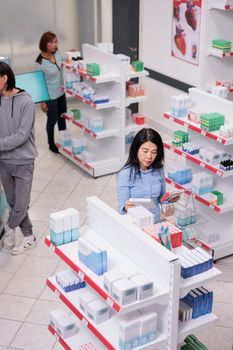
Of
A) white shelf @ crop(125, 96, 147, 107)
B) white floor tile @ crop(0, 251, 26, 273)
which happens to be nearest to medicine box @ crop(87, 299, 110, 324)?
white floor tile @ crop(0, 251, 26, 273)

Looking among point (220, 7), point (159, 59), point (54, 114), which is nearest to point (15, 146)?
point (54, 114)

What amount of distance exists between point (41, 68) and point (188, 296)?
5.54 m

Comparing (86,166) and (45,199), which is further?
(86,166)

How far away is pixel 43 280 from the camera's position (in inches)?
256

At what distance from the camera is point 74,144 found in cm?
915

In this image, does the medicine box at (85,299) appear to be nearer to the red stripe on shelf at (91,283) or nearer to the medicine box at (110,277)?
the red stripe on shelf at (91,283)

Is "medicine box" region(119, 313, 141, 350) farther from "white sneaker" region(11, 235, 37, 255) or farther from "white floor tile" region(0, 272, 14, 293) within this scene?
"white sneaker" region(11, 235, 37, 255)

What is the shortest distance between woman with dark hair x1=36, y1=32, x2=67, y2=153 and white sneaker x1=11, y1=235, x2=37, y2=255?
112 inches

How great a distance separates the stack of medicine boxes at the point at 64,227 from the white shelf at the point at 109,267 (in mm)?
44

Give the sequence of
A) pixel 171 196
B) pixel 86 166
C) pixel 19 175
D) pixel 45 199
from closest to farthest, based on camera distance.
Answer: pixel 171 196
pixel 19 175
pixel 45 199
pixel 86 166

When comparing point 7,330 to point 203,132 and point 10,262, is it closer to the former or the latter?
point 10,262

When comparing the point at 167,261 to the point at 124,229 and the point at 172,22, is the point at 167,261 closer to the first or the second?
the point at 124,229

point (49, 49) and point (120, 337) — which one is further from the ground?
point (49, 49)

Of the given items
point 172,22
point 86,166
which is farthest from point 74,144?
point 172,22
